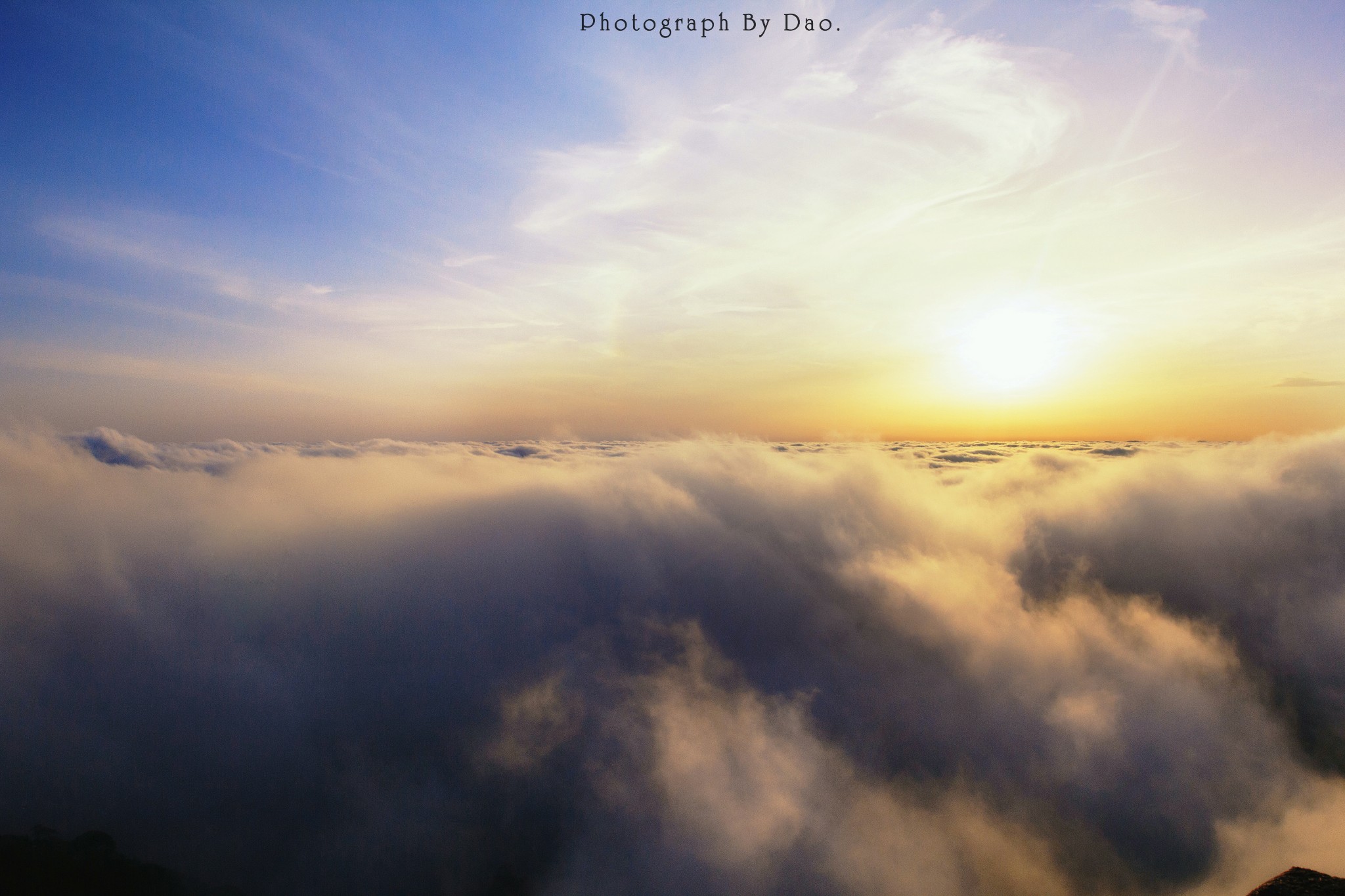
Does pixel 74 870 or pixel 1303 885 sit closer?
pixel 1303 885

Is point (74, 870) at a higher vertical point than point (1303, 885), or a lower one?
lower

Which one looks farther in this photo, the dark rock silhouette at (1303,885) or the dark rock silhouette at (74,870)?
the dark rock silhouette at (74,870)

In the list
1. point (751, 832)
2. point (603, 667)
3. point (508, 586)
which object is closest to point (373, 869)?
point (603, 667)

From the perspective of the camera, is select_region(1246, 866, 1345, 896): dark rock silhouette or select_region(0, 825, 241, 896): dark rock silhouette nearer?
select_region(1246, 866, 1345, 896): dark rock silhouette
